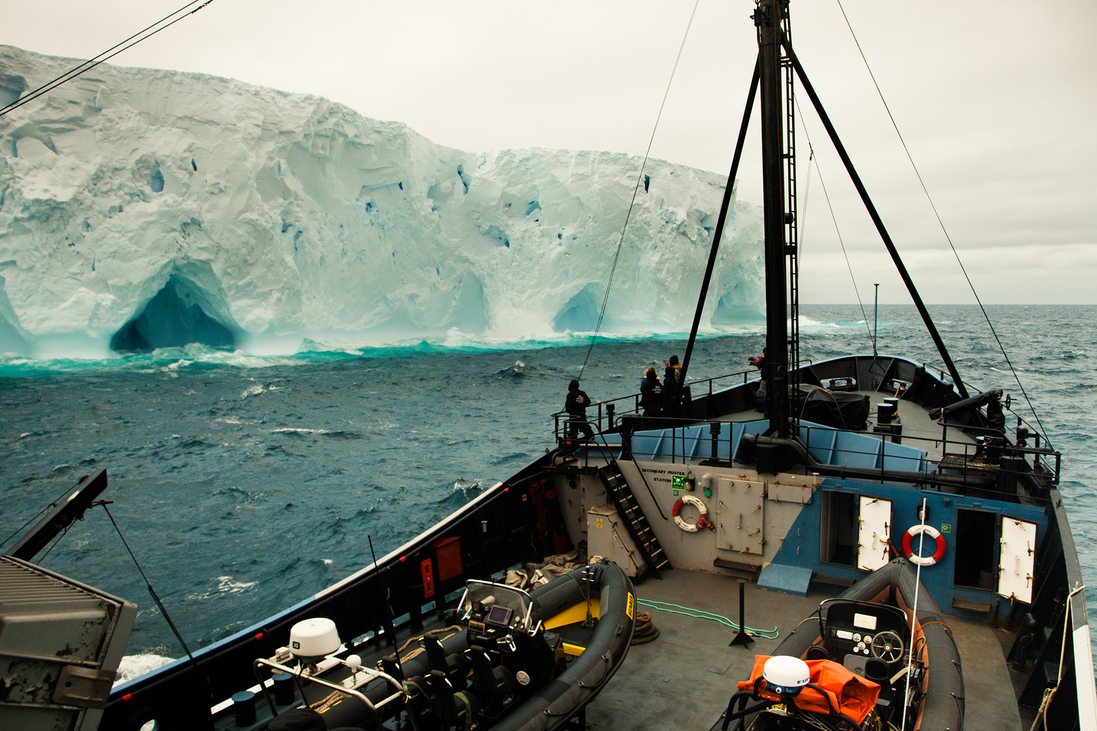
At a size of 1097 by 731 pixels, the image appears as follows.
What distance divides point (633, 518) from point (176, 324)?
42.4m

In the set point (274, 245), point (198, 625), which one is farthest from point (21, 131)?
point (198, 625)

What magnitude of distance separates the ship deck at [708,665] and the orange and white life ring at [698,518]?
69 centimetres

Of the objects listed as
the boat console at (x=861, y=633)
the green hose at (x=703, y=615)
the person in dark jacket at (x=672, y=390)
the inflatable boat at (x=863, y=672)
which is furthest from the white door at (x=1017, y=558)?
the person in dark jacket at (x=672, y=390)

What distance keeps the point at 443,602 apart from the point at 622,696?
95.7 inches

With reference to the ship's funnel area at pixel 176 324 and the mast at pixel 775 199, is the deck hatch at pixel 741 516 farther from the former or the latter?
the ship's funnel area at pixel 176 324

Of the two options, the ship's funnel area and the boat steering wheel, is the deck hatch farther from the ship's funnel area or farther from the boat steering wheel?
the ship's funnel area

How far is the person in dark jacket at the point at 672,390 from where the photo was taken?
10.9m

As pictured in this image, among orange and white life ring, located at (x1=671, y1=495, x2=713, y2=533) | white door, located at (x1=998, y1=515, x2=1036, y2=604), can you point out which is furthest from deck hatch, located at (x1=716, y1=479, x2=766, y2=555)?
white door, located at (x1=998, y1=515, x2=1036, y2=604)

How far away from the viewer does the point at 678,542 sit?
28.9 ft

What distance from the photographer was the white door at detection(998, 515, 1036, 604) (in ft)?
22.0

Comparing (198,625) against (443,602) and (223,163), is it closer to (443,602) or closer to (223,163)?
(443,602)

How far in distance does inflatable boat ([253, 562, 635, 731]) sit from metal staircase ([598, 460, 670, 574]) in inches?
102

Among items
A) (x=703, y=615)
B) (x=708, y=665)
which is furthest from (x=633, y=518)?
(x=708, y=665)

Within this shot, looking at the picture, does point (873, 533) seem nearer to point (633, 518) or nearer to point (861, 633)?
point (861, 633)
